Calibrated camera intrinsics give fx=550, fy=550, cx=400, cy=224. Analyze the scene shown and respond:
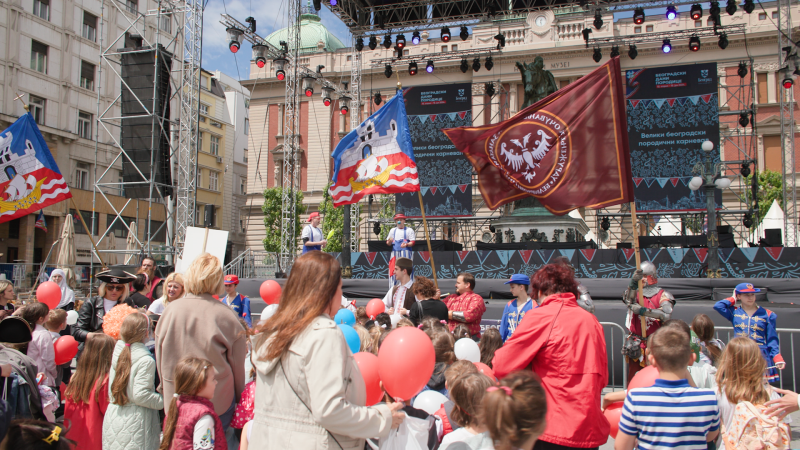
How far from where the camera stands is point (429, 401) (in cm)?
346

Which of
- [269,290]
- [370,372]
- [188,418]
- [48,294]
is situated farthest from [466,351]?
[48,294]

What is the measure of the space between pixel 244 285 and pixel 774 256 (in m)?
11.7

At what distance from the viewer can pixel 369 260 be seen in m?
14.1

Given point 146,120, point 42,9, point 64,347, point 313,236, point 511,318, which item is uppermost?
point 42,9

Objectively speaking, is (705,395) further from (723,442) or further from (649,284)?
(649,284)

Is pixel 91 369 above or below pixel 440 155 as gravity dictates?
below

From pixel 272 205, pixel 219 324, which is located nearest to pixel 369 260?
pixel 219 324

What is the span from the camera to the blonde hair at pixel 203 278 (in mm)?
3326

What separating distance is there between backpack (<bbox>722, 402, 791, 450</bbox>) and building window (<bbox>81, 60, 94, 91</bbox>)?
34.5 metres

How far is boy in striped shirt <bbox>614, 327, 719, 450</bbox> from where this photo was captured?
8.61 ft

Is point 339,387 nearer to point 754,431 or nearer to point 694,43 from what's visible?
point 754,431

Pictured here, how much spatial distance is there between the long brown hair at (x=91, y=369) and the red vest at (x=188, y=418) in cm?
139

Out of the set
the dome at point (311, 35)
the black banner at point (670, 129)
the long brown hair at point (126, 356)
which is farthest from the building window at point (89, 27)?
the long brown hair at point (126, 356)

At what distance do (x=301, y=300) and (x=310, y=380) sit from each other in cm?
34
